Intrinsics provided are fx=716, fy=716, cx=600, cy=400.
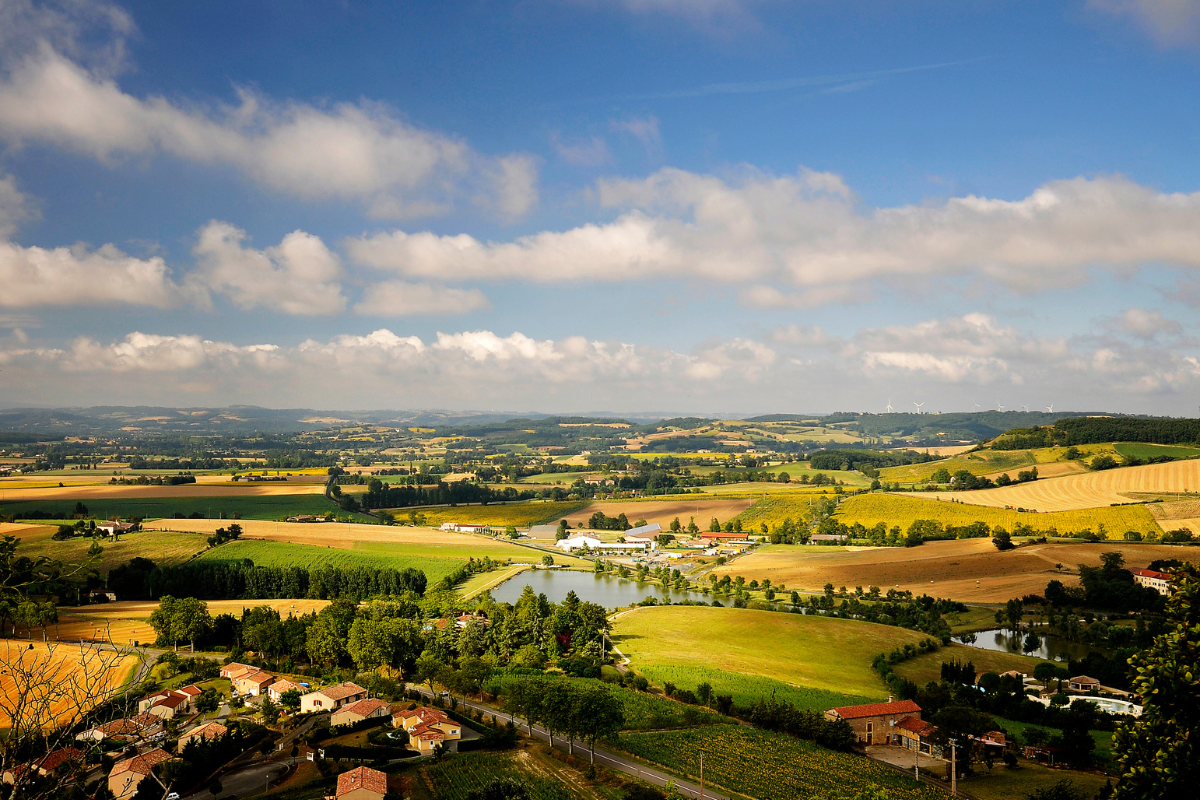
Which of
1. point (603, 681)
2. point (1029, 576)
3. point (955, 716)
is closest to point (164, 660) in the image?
point (603, 681)

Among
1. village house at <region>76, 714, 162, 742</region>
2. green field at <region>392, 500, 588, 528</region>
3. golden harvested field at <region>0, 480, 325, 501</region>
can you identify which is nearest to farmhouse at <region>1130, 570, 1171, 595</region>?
village house at <region>76, 714, 162, 742</region>

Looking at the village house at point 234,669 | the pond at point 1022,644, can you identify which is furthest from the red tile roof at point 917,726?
the village house at point 234,669

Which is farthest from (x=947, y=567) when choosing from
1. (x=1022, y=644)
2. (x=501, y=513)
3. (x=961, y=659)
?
(x=501, y=513)

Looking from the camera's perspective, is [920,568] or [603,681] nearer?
[603,681]

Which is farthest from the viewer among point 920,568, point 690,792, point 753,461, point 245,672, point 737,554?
A: point 753,461

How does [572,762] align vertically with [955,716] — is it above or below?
below

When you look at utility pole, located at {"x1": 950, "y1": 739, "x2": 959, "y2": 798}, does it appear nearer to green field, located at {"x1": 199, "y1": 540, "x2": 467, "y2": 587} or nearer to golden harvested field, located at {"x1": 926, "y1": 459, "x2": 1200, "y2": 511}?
green field, located at {"x1": 199, "y1": 540, "x2": 467, "y2": 587}

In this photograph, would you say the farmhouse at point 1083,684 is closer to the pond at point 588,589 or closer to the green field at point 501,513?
the pond at point 588,589

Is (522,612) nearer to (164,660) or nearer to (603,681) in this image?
(603,681)
